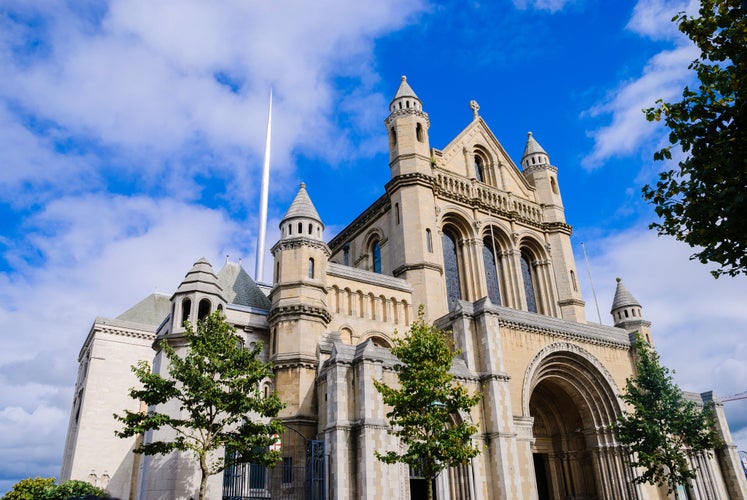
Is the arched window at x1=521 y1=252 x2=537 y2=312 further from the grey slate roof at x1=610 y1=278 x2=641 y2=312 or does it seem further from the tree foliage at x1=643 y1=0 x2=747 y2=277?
the tree foliage at x1=643 y1=0 x2=747 y2=277

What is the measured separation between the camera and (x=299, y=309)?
30172mm

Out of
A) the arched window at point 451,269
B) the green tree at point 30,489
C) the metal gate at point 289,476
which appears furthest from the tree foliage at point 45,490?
the arched window at point 451,269

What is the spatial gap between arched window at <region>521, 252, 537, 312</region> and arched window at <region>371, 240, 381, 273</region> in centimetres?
1082

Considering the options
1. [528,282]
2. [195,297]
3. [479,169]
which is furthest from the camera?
[479,169]

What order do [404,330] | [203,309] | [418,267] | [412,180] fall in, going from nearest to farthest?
[203,309] → [404,330] → [418,267] → [412,180]

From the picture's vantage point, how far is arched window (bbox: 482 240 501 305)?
4072 centimetres

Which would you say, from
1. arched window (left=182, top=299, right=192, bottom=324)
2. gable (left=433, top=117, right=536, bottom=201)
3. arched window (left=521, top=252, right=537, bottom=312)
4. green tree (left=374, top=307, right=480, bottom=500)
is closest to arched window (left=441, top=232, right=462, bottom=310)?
gable (left=433, top=117, right=536, bottom=201)

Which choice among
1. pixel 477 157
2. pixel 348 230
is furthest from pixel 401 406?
pixel 477 157

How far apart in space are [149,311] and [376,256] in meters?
17.0

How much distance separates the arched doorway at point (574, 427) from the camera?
32281 mm

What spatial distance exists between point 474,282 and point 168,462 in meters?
23.8

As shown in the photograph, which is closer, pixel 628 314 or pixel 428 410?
pixel 428 410

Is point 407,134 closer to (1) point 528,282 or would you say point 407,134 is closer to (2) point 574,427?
(1) point 528,282

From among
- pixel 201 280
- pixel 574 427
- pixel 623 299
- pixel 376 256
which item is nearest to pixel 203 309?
pixel 201 280
